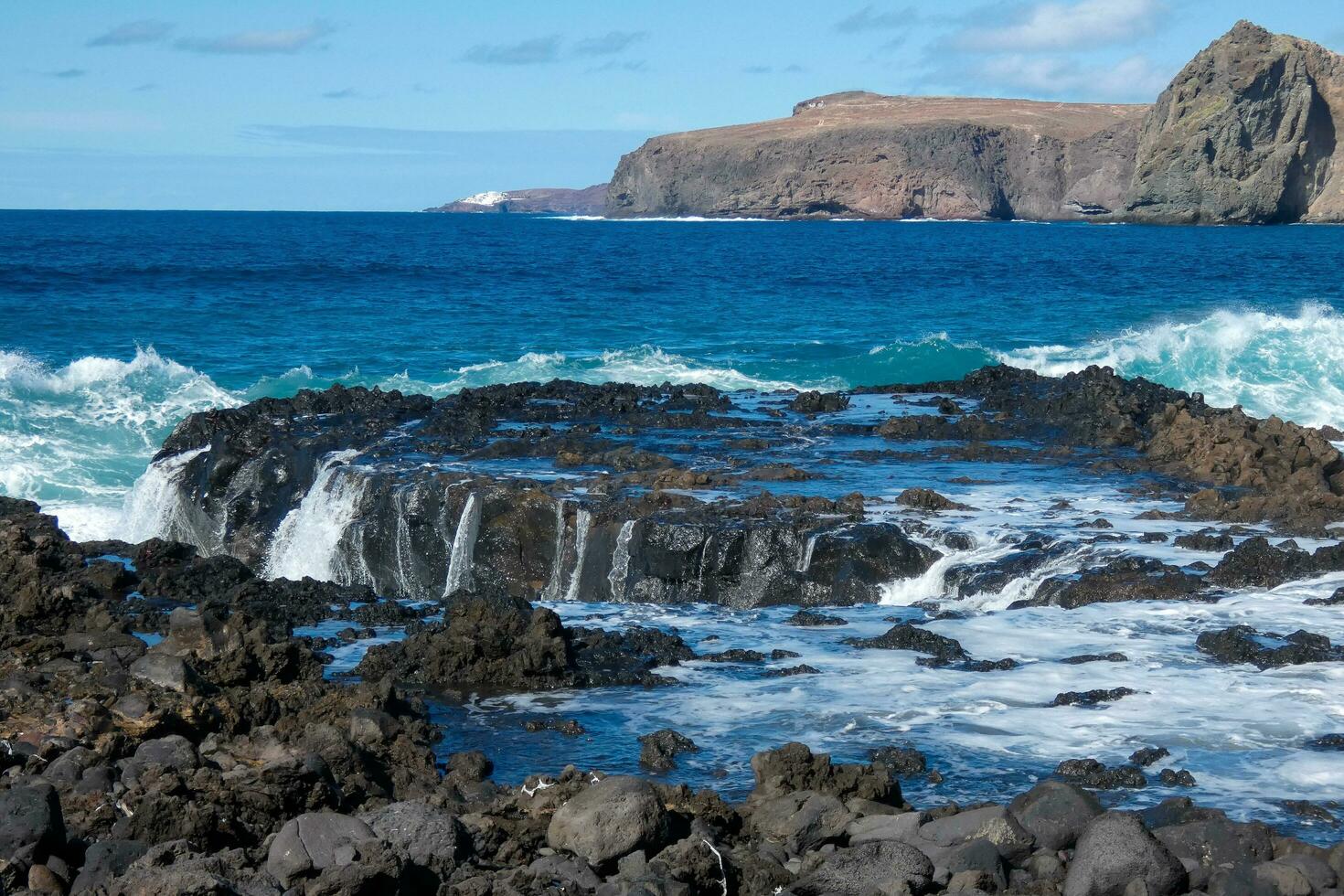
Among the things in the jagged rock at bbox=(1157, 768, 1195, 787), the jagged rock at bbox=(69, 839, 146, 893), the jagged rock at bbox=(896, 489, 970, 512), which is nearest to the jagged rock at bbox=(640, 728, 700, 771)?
the jagged rock at bbox=(1157, 768, 1195, 787)

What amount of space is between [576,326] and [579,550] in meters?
26.8

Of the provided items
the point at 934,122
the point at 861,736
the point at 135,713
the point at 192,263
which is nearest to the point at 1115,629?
the point at 861,736

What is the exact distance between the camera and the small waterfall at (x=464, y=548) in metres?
14.9

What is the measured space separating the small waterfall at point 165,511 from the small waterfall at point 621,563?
6.27 metres

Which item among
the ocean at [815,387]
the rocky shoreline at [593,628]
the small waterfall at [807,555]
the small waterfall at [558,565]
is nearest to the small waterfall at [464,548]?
the rocky shoreline at [593,628]

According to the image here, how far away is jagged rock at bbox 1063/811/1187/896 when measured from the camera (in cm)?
641

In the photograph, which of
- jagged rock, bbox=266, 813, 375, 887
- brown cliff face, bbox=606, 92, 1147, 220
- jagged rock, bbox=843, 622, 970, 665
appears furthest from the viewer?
brown cliff face, bbox=606, 92, 1147, 220

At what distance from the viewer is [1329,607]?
1147 centimetres

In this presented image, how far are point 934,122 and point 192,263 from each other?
113 metres

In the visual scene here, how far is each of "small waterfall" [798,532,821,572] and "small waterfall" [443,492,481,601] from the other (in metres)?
3.58

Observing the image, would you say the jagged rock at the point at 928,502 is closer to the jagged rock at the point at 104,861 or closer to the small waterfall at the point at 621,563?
the small waterfall at the point at 621,563

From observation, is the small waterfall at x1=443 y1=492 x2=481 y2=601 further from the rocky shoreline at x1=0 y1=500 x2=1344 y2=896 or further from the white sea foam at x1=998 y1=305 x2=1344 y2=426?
the white sea foam at x1=998 y1=305 x2=1344 y2=426

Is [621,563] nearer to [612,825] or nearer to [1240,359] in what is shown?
[612,825]

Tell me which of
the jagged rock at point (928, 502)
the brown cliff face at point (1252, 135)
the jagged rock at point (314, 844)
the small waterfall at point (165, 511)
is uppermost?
the brown cliff face at point (1252, 135)
